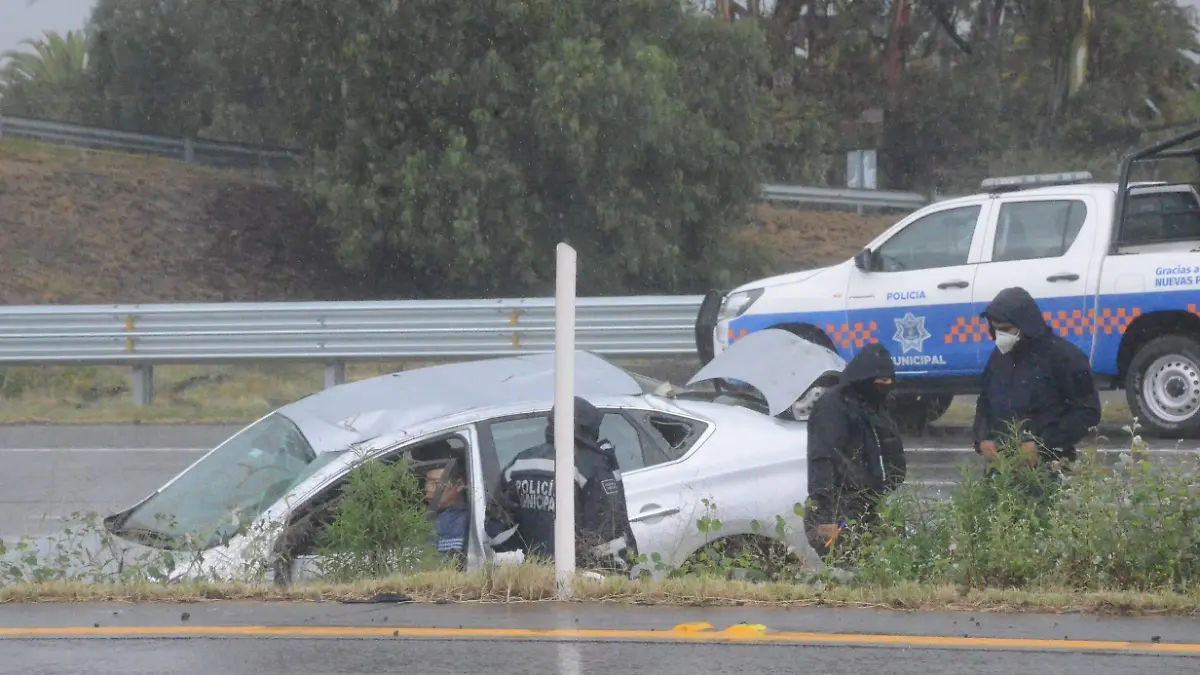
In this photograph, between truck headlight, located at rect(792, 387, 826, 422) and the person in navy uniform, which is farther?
truck headlight, located at rect(792, 387, 826, 422)

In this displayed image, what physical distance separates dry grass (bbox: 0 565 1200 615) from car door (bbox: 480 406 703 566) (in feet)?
2.58

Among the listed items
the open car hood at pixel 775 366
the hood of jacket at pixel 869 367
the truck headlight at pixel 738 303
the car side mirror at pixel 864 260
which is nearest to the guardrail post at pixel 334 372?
the truck headlight at pixel 738 303

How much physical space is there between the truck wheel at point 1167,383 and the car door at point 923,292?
3.98 feet

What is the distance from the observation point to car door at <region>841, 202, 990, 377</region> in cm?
1216

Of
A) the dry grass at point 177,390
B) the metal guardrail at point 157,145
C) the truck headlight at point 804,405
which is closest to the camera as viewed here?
the truck headlight at point 804,405

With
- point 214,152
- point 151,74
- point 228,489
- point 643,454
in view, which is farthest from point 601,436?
point 151,74

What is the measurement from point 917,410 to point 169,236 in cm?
1553

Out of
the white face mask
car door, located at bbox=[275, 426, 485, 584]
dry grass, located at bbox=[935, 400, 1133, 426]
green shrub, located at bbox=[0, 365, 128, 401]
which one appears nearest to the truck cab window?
dry grass, located at bbox=[935, 400, 1133, 426]

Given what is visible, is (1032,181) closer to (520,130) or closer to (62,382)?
(520,130)

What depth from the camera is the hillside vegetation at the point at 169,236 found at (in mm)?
24016

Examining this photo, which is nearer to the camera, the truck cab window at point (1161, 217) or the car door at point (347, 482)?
the car door at point (347, 482)

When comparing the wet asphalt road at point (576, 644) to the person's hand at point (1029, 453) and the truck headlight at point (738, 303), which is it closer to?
the person's hand at point (1029, 453)

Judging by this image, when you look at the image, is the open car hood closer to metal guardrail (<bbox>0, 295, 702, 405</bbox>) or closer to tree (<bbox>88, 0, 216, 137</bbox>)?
metal guardrail (<bbox>0, 295, 702, 405</bbox>)

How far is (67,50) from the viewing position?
38.5 metres
